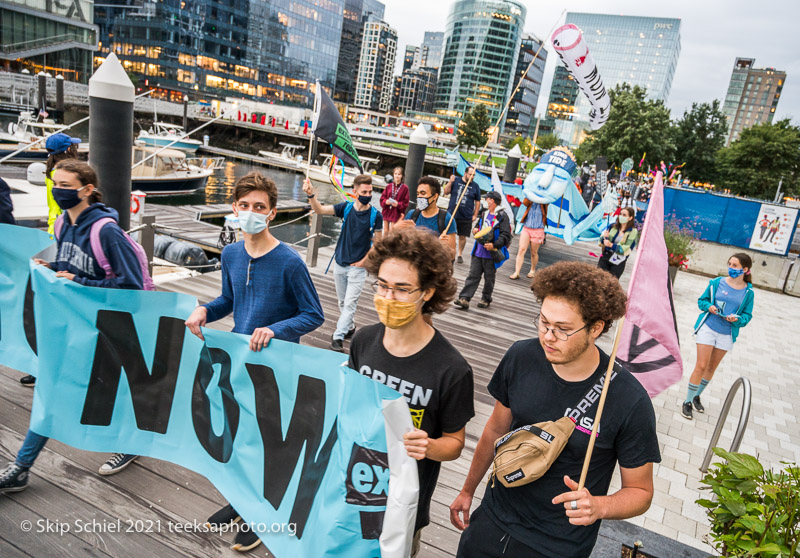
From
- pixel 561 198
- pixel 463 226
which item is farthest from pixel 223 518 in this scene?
pixel 561 198

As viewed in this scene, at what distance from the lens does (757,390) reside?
6.84 m

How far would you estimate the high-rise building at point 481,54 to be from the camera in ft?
456

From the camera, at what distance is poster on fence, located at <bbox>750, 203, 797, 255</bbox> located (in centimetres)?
1422

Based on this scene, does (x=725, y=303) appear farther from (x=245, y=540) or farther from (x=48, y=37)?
(x=48, y=37)

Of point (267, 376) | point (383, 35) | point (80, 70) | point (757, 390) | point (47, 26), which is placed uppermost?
point (383, 35)

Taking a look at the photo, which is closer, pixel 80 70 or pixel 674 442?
pixel 674 442

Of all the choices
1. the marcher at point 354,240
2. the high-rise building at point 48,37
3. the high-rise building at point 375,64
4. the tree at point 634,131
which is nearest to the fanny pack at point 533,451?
the marcher at point 354,240

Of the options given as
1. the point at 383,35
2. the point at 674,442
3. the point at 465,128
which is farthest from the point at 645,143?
the point at 383,35

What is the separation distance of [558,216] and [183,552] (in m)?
10.2

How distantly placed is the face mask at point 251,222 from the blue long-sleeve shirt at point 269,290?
0.14 meters

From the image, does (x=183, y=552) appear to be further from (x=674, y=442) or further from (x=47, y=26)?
(x=47, y=26)

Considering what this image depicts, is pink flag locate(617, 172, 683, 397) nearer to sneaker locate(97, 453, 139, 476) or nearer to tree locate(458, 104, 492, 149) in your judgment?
sneaker locate(97, 453, 139, 476)

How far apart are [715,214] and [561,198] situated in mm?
8026

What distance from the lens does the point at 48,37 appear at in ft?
170
